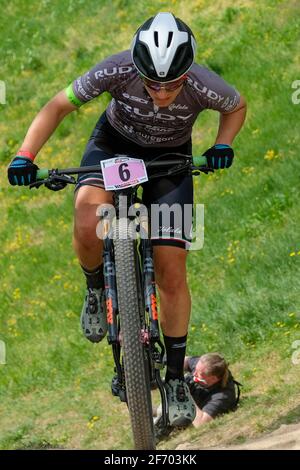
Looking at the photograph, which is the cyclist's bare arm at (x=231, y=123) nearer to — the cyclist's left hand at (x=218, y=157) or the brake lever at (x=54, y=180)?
the cyclist's left hand at (x=218, y=157)

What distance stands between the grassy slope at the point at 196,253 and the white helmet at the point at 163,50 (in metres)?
2.82

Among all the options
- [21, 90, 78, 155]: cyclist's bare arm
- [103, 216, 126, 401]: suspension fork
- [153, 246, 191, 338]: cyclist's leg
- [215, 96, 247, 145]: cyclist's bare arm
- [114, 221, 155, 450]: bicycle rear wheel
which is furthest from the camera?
[215, 96, 247, 145]: cyclist's bare arm

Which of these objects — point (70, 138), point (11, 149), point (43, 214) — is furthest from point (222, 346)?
point (11, 149)

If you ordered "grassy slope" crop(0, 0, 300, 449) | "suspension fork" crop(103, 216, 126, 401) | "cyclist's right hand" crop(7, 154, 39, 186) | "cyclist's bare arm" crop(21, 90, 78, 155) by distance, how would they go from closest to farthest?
"suspension fork" crop(103, 216, 126, 401) → "cyclist's right hand" crop(7, 154, 39, 186) → "cyclist's bare arm" crop(21, 90, 78, 155) → "grassy slope" crop(0, 0, 300, 449)

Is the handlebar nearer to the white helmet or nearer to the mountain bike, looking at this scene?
the mountain bike

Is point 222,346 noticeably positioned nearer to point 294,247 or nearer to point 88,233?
point 294,247

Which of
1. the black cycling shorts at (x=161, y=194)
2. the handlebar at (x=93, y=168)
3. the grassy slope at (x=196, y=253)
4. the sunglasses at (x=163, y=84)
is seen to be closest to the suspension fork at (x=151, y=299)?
the black cycling shorts at (x=161, y=194)

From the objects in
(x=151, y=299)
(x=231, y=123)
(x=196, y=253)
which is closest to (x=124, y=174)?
(x=151, y=299)

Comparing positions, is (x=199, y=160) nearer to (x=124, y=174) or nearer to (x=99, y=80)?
(x=124, y=174)

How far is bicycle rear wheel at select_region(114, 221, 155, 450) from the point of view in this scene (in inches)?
259

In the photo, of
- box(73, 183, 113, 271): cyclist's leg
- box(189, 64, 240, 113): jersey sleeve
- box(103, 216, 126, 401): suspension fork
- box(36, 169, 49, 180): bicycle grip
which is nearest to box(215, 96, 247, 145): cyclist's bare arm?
box(189, 64, 240, 113): jersey sleeve

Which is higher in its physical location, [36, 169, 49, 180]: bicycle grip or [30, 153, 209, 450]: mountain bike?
[36, 169, 49, 180]: bicycle grip

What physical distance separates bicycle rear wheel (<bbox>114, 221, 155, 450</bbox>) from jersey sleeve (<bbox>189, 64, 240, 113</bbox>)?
3.69ft

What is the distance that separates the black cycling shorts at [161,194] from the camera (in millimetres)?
7035
